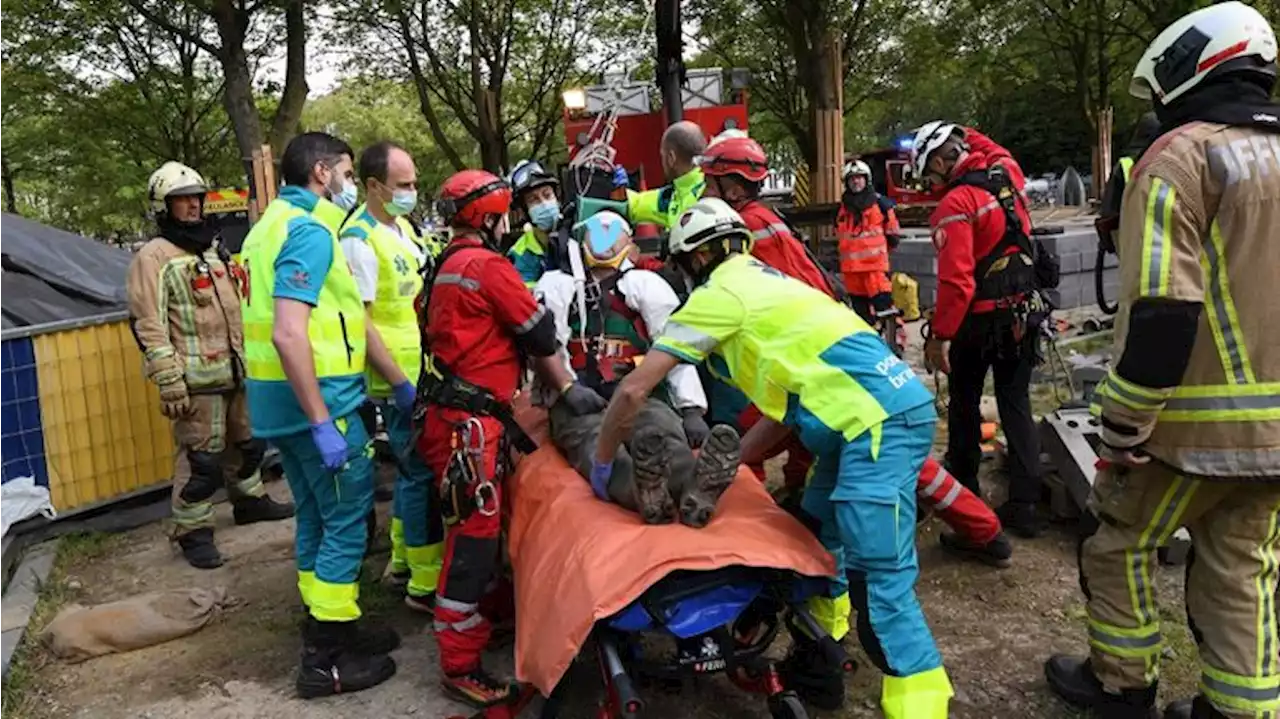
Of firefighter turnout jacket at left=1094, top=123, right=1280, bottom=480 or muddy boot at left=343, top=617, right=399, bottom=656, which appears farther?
muddy boot at left=343, top=617, right=399, bottom=656

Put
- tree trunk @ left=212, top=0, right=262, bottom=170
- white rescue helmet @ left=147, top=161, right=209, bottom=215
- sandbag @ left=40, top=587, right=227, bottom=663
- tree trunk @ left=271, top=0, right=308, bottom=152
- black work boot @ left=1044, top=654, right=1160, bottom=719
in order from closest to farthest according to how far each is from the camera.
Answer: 1. black work boot @ left=1044, top=654, right=1160, bottom=719
2. sandbag @ left=40, top=587, right=227, bottom=663
3. white rescue helmet @ left=147, top=161, right=209, bottom=215
4. tree trunk @ left=212, top=0, right=262, bottom=170
5. tree trunk @ left=271, top=0, right=308, bottom=152

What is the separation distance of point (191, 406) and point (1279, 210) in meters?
5.04

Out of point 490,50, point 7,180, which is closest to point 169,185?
point 490,50

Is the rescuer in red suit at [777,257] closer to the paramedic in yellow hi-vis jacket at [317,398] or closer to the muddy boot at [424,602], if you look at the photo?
the muddy boot at [424,602]

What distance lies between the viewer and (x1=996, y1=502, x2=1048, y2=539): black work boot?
4980 mm

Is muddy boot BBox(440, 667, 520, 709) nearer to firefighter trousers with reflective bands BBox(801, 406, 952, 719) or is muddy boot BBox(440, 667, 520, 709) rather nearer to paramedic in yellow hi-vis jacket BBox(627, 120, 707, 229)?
firefighter trousers with reflective bands BBox(801, 406, 952, 719)

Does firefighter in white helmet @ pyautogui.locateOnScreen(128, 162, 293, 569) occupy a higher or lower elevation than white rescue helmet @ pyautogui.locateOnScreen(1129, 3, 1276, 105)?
lower

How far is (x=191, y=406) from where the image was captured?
17.7 feet

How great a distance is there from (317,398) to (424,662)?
1239 mm

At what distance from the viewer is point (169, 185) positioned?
533 cm

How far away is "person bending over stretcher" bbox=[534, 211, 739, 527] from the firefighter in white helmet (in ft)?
6.44

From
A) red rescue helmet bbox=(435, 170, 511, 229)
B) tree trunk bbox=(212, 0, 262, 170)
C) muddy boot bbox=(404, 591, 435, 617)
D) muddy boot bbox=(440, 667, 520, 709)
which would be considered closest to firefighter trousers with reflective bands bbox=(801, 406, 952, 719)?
muddy boot bbox=(440, 667, 520, 709)

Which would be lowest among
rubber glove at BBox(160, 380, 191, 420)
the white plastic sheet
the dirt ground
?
the dirt ground

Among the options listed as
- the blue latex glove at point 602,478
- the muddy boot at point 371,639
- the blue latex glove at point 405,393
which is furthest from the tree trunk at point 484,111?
the blue latex glove at point 602,478
